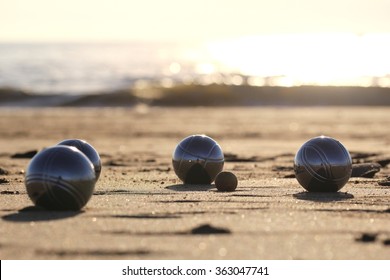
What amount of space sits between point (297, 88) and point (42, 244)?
42.3 m

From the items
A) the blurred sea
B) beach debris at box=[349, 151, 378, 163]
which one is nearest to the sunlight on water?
the blurred sea

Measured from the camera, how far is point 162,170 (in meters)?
16.0

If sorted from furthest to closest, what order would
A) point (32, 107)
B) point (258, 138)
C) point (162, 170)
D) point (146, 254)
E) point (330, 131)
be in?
point (32, 107) → point (330, 131) → point (258, 138) → point (162, 170) → point (146, 254)

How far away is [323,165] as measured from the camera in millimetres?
11523

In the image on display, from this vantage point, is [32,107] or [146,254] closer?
[146,254]

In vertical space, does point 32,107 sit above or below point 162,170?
above

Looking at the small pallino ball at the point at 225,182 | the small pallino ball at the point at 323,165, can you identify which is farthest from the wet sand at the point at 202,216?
the small pallino ball at the point at 323,165

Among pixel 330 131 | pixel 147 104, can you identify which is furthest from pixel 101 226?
pixel 147 104

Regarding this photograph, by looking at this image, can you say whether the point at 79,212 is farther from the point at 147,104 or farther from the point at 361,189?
the point at 147,104

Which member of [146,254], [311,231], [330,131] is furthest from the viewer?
[330,131]

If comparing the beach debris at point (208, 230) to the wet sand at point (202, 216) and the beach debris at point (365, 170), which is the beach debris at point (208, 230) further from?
the beach debris at point (365, 170)

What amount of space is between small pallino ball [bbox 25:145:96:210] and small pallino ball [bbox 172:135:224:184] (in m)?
3.00

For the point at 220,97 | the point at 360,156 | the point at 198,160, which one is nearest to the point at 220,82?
the point at 220,97

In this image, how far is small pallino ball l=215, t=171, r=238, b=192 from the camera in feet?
39.4
